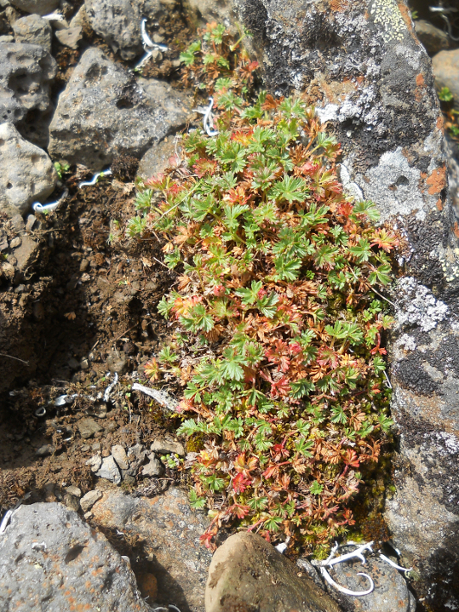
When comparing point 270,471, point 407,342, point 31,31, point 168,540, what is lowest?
point 168,540

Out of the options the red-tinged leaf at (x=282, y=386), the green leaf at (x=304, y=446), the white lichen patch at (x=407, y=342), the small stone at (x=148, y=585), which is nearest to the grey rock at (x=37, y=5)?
the red-tinged leaf at (x=282, y=386)

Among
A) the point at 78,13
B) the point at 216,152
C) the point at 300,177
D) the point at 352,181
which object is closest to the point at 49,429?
the point at 216,152

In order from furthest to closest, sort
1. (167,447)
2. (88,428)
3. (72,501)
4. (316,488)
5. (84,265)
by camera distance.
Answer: (84,265), (88,428), (167,447), (72,501), (316,488)

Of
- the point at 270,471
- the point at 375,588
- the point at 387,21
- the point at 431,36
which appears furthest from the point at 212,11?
the point at 375,588

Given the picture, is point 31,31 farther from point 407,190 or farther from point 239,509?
point 239,509

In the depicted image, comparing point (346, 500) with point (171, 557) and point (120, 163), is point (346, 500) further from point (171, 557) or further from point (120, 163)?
point (120, 163)

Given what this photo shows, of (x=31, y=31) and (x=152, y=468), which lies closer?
(x=152, y=468)
